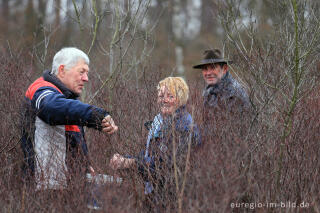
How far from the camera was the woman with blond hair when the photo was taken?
3.09 meters

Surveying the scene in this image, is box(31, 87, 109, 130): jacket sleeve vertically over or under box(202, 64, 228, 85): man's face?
under

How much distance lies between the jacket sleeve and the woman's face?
628 millimetres

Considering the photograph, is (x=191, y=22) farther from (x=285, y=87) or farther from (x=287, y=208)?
(x=287, y=208)

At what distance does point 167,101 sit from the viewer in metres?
3.30

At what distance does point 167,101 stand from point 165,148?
15.6 inches

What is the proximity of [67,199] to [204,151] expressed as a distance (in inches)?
41.1

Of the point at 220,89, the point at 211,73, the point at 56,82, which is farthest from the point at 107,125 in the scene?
the point at 211,73

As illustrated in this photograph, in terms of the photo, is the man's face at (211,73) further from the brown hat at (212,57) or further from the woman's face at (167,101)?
the woman's face at (167,101)

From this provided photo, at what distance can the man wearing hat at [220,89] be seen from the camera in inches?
161

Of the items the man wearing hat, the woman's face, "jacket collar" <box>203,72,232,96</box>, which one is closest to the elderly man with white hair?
the woman's face

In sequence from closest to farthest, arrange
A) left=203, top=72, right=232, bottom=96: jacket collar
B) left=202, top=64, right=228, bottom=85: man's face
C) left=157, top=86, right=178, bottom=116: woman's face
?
left=157, top=86, right=178, bottom=116: woman's face → left=203, top=72, right=232, bottom=96: jacket collar → left=202, top=64, right=228, bottom=85: man's face

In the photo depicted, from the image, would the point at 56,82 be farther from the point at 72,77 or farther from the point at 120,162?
the point at 120,162

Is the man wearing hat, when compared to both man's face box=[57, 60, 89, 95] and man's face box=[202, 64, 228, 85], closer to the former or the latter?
man's face box=[202, 64, 228, 85]

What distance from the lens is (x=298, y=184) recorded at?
321 cm
